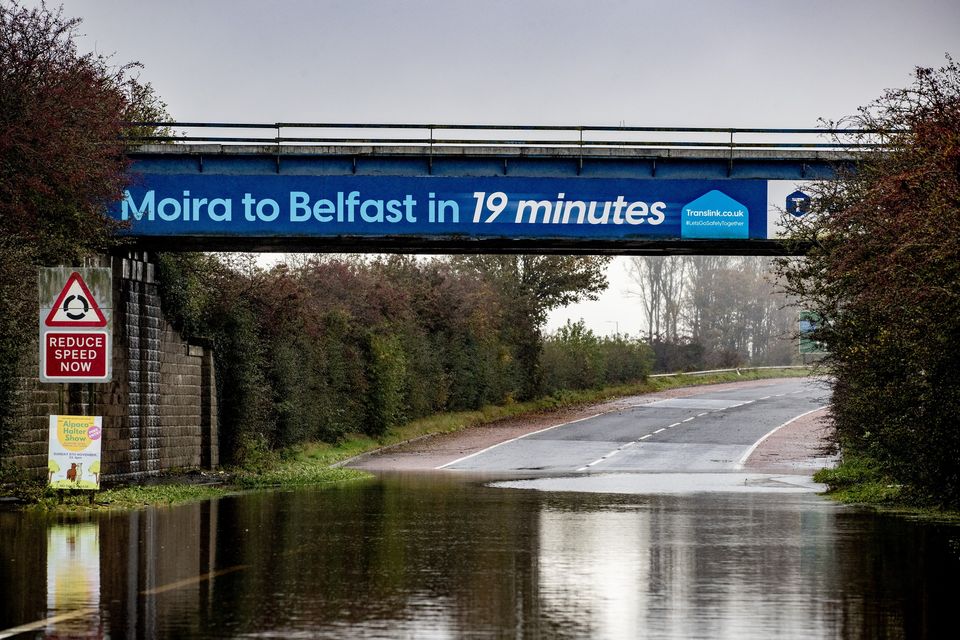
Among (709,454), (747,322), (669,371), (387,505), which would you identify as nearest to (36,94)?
(387,505)

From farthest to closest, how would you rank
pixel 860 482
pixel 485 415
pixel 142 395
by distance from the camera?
pixel 485 415, pixel 142 395, pixel 860 482

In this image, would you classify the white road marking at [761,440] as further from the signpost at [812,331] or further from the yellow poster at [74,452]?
the yellow poster at [74,452]

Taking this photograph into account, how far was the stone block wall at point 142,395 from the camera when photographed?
2602cm

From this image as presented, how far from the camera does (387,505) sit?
73.9 feet

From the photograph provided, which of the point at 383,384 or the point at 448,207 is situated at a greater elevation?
the point at 448,207

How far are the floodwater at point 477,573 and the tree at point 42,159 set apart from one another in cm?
375

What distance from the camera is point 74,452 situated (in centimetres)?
2095

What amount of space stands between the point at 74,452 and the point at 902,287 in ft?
38.7

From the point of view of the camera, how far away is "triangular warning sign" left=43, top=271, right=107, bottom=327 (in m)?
21.3

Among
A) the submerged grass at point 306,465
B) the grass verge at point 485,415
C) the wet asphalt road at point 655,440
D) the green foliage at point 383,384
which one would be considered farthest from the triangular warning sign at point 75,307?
the green foliage at point 383,384

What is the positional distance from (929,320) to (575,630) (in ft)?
32.7

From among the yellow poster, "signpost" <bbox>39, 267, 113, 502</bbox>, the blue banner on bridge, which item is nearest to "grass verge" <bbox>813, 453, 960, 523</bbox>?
the blue banner on bridge

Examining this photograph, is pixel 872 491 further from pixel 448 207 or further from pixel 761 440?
pixel 761 440

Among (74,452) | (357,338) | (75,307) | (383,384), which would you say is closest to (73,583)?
(74,452)
